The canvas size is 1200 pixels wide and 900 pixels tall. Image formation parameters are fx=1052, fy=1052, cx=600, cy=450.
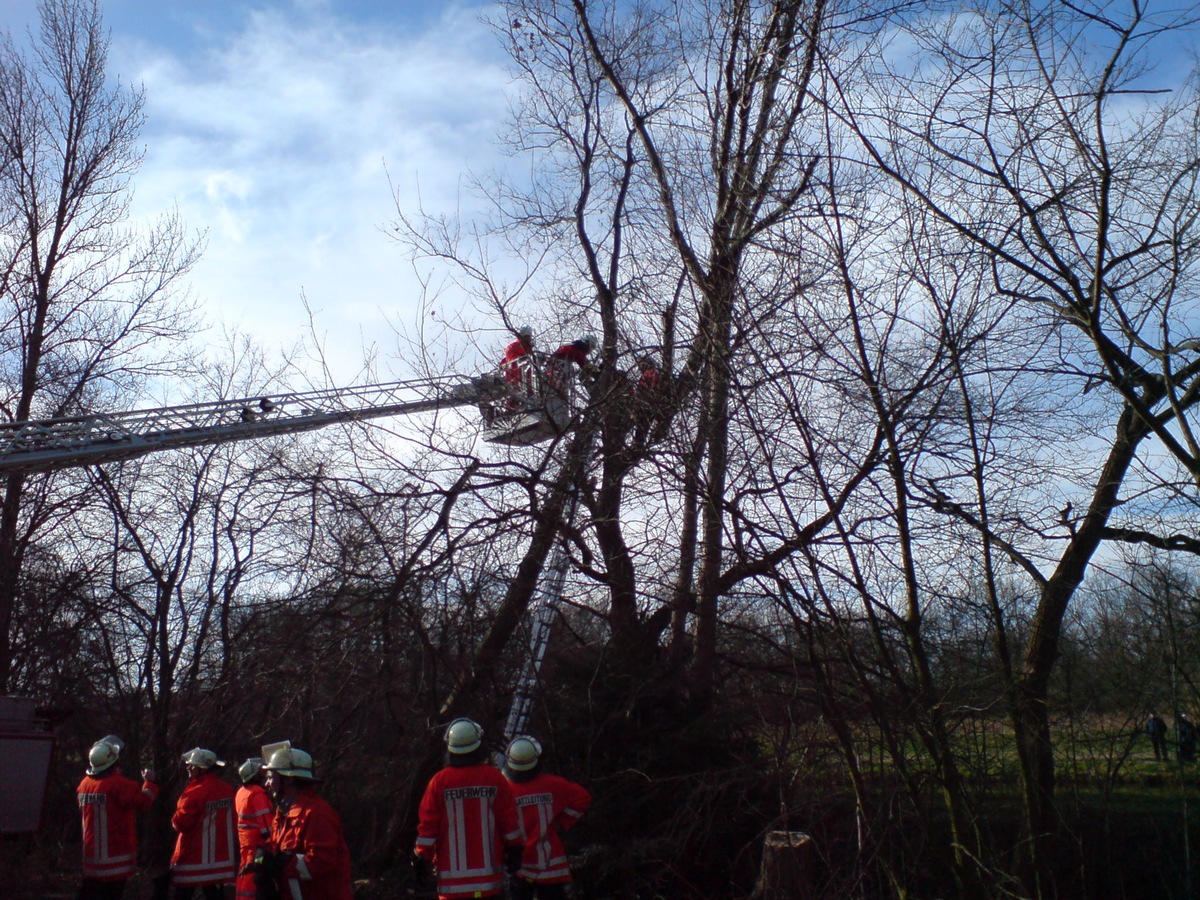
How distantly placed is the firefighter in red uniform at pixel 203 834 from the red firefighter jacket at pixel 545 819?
8.32 feet

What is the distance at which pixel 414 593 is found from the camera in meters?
9.15

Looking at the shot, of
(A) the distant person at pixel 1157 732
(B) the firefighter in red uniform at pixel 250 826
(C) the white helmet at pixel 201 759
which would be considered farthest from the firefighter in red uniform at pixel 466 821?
(A) the distant person at pixel 1157 732

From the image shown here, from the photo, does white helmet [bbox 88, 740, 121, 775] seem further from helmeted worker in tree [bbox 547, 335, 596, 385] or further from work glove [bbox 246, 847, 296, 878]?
helmeted worker in tree [bbox 547, 335, 596, 385]

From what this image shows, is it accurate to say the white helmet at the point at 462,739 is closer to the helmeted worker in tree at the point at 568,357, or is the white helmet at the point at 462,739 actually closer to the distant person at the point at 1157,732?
the helmeted worker in tree at the point at 568,357

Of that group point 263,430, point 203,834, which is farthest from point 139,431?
point 203,834

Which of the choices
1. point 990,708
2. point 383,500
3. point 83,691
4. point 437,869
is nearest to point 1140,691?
point 990,708

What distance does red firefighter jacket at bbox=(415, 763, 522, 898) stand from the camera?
6637mm

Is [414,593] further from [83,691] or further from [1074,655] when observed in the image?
[83,691]

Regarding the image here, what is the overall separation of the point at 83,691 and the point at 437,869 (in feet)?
36.9

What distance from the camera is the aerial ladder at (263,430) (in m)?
9.27

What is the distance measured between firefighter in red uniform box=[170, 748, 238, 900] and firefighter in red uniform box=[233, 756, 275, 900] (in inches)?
22.9

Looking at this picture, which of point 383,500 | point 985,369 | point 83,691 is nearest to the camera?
point 985,369

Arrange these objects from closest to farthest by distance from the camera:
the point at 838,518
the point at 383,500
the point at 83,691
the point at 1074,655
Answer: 1. the point at 838,518
2. the point at 1074,655
3. the point at 383,500
4. the point at 83,691

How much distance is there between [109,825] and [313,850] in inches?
113
